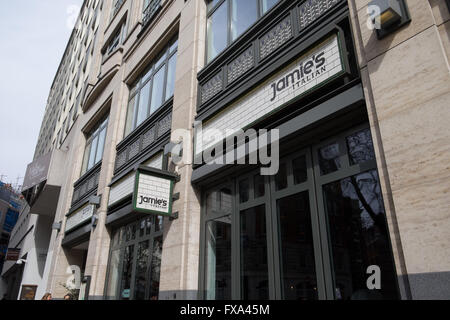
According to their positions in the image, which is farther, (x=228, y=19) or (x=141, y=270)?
(x=141, y=270)

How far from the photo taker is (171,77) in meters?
10.1

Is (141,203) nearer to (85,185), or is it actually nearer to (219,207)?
(219,207)

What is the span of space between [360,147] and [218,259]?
143 inches

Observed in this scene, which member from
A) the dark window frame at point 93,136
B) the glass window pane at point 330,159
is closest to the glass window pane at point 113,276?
the dark window frame at point 93,136

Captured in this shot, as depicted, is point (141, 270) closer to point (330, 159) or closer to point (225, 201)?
point (225, 201)

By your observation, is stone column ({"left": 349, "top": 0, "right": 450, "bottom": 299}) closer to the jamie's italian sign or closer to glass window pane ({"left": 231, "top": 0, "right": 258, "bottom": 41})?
glass window pane ({"left": 231, "top": 0, "right": 258, "bottom": 41})

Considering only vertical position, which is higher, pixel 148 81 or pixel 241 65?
pixel 148 81

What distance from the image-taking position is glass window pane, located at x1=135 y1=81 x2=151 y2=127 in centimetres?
1154

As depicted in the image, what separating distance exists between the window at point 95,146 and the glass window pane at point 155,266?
Result: 23.5ft

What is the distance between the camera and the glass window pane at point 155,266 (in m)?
8.30

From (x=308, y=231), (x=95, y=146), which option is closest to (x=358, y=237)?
(x=308, y=231)

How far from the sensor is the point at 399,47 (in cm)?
392
